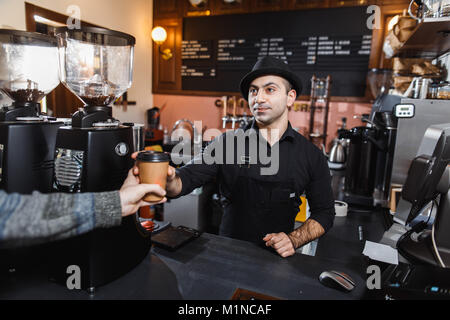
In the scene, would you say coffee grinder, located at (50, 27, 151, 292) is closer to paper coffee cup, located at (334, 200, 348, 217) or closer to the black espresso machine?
the black espresso machine

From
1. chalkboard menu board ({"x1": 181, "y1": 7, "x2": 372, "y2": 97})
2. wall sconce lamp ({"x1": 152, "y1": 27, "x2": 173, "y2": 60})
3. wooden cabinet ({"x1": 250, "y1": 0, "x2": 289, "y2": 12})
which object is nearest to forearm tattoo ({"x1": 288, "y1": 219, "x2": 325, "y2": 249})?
chalkboard menu board ({"x1": 181, "y1": 7, "x2": 372, "y2": 97})

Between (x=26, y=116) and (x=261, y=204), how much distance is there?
1.04 meters

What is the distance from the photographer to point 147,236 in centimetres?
103

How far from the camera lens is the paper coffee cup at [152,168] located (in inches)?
31.6

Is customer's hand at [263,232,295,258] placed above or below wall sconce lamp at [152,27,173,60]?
below

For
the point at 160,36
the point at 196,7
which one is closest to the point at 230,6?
the point at 196,7

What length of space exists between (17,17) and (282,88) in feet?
8.17

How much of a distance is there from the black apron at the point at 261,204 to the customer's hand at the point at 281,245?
1.41 feet

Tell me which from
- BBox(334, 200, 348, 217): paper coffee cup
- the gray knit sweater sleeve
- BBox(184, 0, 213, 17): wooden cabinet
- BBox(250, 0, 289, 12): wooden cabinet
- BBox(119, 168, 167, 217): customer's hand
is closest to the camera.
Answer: the gray knit sweater sleeve

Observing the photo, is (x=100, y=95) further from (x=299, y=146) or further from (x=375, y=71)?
(x=375, y=71)

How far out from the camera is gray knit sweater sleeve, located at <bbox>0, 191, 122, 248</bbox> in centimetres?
65

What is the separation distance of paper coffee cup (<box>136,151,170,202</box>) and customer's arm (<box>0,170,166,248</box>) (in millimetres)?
58
